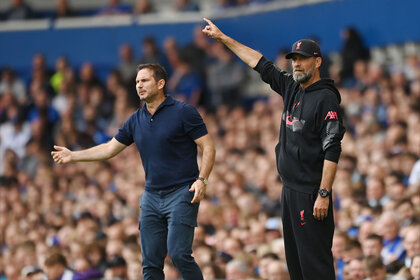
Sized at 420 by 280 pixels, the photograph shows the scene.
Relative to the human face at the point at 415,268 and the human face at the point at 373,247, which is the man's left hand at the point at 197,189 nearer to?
the human face at the point at 415,268

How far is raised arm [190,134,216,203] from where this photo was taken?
6852 mm

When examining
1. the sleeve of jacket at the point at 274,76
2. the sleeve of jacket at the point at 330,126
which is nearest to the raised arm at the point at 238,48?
the sleeve of jacket at the point at 274,76

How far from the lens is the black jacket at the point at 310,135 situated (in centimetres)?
629

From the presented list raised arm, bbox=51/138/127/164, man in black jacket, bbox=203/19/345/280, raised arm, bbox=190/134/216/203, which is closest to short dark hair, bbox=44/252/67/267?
raised arm, bbox=51/138/127/164

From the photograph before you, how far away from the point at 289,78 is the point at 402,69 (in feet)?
26.1

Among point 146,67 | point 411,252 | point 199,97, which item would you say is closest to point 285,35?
point 199,97

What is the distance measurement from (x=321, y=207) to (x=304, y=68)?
1.11m

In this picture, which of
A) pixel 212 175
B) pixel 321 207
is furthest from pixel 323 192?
pixel 212 175

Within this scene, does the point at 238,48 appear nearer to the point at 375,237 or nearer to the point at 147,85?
the point at 147,85

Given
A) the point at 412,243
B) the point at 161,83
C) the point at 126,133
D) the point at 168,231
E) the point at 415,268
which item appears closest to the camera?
the point at 168,231

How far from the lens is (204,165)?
6914mm

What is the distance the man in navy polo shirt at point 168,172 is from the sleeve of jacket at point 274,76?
691 mm

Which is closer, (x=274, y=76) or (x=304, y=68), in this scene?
(x=304, y=68)

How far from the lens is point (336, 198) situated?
10969 millimetres
